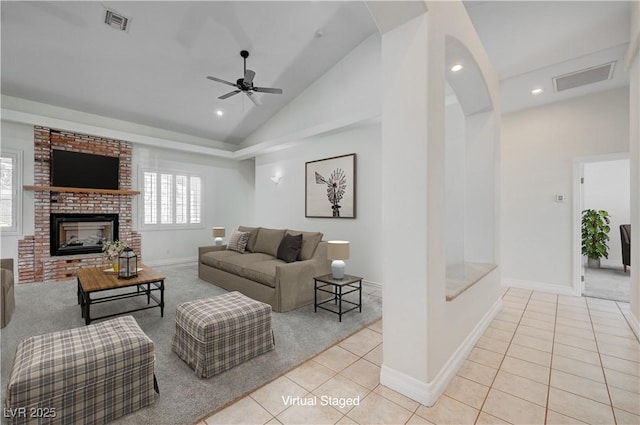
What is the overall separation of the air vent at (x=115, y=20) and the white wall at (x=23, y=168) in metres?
2.79

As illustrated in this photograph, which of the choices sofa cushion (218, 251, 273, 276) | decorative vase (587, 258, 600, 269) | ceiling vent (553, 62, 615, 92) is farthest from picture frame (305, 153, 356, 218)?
decorative vase (587, 258, 600, 269)

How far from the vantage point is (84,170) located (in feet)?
17.7

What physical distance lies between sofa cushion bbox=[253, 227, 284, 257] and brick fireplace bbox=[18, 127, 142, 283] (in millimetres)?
3096

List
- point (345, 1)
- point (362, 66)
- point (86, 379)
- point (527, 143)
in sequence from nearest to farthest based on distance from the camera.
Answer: point (86, 379) < point (345, 1) < point (527, 143) < point (362, 66)

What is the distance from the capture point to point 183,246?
6.89 metres

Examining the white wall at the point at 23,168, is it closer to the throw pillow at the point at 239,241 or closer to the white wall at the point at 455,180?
the throw pillow at the point at 239,241

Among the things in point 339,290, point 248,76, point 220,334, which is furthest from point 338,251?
point 248,76

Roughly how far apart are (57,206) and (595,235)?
1031cm

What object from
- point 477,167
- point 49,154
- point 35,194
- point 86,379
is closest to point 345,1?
point 477,167

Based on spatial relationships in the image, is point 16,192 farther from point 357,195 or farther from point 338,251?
point 357,195

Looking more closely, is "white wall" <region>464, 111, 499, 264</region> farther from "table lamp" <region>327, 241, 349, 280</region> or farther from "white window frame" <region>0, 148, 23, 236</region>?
"white window frame" <region>0, 148, 23, 236</region>

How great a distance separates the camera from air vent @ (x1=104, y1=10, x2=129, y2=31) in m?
3.58

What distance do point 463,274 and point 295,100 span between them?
4.93m

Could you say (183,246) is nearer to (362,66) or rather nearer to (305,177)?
(305,177)
